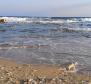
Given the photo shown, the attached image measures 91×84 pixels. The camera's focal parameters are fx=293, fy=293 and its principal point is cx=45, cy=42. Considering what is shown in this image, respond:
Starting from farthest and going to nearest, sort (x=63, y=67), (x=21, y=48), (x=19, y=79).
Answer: (x=21, y=48) < (x=63, y=67) < (x=19, y=79)

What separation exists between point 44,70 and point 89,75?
3.92 feet

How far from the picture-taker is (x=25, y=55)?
10562mm

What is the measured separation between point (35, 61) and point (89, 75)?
8.58 ft

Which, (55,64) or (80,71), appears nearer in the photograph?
(80,71)

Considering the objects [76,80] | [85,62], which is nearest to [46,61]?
[85,62]

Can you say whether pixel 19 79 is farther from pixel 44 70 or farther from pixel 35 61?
pixel 35 61

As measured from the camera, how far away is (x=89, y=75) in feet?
23.3

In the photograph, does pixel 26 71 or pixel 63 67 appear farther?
pixel 63 67

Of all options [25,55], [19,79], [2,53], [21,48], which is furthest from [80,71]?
[21,48]

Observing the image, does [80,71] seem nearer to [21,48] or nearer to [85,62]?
[85,62]

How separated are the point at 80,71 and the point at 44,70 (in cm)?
96

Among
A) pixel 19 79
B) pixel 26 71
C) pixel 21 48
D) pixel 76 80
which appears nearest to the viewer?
pixel 19 79

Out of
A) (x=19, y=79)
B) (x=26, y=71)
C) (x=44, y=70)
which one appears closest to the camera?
(x=19, y=79)

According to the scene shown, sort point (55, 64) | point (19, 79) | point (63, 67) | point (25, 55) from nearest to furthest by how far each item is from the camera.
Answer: point (19, 79), point (63, 67), point (55, 64), point (25, 55)
